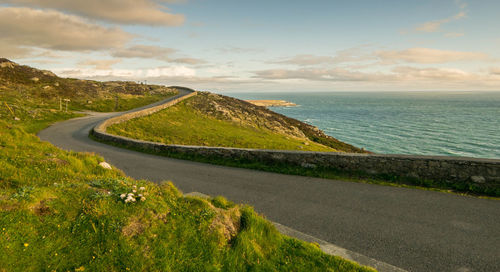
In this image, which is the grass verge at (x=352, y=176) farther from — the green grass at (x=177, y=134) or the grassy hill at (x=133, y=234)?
the green grass at (x=177, y=134)

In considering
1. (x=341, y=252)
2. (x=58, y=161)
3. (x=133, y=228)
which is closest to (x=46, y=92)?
(x=58, y=161)

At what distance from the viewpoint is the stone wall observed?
30.2 ft

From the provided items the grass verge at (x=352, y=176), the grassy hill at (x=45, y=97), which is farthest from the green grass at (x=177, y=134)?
the grass verge at (x=352, y=176)

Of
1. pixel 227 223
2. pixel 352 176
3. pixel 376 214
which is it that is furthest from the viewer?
pixel 352 176

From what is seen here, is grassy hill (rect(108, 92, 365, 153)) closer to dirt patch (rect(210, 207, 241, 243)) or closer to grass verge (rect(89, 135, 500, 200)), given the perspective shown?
grass verge (rect(89, 135, 500, 200))

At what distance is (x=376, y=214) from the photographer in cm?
745

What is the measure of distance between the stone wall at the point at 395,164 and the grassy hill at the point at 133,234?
701cm

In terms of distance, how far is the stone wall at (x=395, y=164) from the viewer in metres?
9.22

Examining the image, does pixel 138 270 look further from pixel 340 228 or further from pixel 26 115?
pixel 26 115

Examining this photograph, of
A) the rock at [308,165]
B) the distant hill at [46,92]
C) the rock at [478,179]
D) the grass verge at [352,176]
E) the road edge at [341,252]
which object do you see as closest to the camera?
the road edge at [341,252]

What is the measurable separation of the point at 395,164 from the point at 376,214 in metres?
4.29

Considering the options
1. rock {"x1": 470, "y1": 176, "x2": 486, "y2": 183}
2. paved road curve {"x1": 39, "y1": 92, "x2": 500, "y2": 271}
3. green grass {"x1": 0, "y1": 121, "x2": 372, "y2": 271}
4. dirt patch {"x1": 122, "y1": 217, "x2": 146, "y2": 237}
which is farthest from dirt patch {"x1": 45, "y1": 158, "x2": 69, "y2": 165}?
rock {"x1": 470, "y1": 176, "x2": 486, "y2": 183}

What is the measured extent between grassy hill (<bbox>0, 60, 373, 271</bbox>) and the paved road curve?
5.67 feet

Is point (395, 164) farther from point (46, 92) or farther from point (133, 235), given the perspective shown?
point (46, 92)
